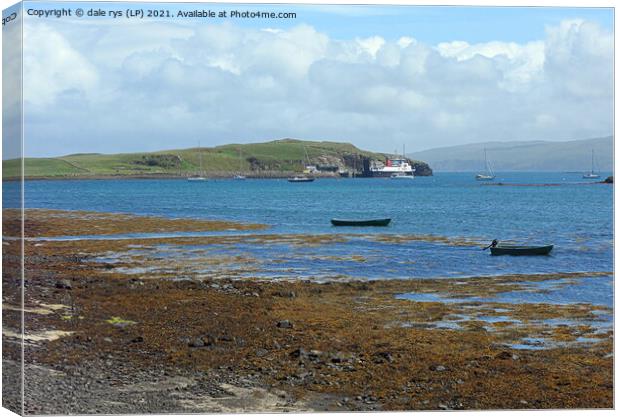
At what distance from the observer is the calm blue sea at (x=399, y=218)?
2947cm

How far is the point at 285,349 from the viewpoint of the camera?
1762 centimetres

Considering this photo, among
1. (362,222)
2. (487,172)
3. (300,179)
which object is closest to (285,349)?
(362,222)

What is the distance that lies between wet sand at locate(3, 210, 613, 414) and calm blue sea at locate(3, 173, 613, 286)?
10.2 feet

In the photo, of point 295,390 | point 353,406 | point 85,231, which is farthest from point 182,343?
point 85,231

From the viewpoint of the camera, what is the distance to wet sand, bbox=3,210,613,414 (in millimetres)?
15641

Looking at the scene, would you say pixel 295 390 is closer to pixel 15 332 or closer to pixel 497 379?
pixel 497 379

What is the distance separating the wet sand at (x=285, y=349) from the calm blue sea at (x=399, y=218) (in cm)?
310

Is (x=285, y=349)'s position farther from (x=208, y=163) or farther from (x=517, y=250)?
(x=208, y=163)

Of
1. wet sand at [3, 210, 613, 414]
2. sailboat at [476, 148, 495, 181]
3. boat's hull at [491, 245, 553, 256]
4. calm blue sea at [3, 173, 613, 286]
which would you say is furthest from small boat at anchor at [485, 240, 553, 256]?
wet sand at [3, 210, 613, 414]

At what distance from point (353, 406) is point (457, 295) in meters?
8.03

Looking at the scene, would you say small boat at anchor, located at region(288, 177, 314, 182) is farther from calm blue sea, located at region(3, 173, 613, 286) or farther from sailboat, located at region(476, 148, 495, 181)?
sailboat, located at region(476, 148, 495, 181)

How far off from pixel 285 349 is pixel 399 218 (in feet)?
115

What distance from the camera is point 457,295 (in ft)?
75.2

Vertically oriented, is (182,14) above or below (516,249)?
above
